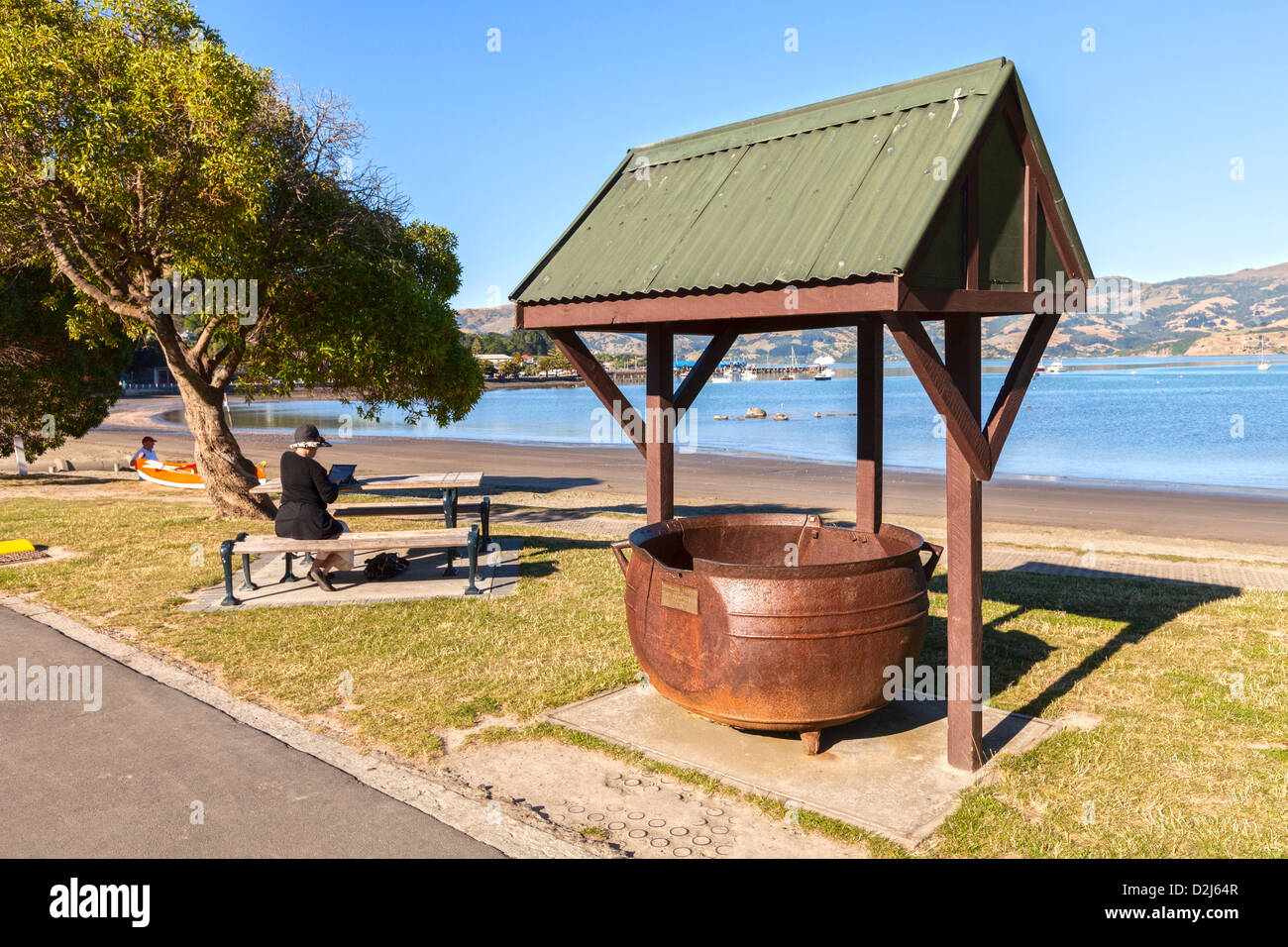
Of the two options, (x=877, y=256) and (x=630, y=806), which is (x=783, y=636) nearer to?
(x=630, y=806)

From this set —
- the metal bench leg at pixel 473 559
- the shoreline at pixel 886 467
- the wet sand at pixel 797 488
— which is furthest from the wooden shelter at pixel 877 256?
the shoreline at pixel 886 467

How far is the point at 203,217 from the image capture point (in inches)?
491

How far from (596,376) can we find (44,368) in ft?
63.4

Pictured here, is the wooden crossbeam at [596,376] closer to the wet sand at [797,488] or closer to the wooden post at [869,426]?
the wooden post at [869,426]

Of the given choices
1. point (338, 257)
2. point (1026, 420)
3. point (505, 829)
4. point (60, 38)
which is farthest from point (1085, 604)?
point (1026, 420)

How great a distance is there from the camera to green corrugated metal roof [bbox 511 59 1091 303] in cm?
562

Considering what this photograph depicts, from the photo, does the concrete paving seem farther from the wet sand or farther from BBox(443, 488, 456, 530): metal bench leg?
the wet sand

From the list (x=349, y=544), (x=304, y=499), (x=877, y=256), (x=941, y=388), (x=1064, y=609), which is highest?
(x=877, y=256)

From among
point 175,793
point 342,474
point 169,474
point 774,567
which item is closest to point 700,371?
point 774,567

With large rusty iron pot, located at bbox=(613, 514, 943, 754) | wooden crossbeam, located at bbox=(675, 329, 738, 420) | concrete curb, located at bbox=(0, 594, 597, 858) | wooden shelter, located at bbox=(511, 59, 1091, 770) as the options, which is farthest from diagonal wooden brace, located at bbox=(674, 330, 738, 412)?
concrete curb, located at bbox=(0, 594, 597, 858)

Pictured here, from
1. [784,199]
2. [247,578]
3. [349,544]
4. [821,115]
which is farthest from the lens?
[247,578]

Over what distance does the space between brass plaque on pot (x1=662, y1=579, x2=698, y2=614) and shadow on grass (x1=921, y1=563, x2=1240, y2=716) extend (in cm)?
275
